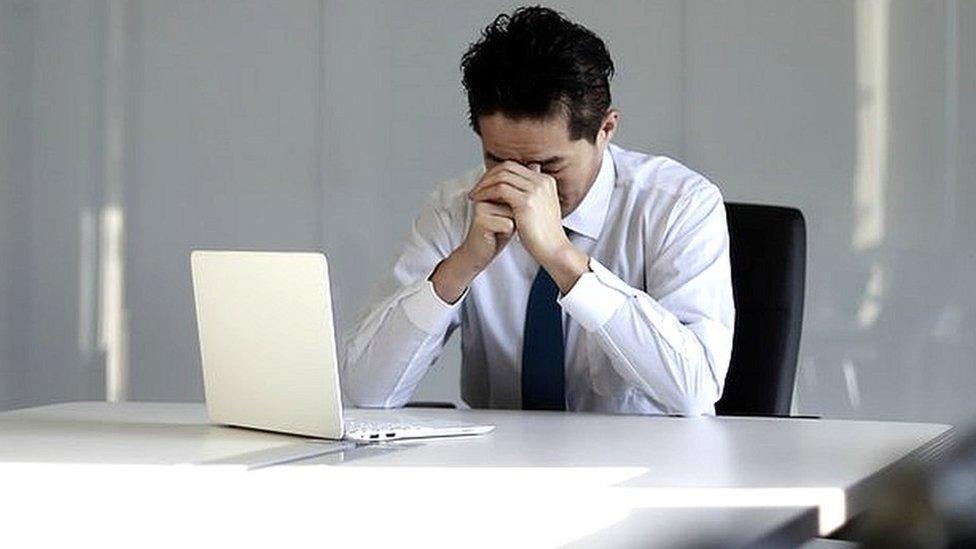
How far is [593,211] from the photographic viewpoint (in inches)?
103

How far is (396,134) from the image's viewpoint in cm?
457

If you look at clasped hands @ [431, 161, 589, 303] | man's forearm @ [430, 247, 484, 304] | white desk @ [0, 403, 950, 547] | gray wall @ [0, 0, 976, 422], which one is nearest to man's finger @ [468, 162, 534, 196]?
clasped hands @ [431, 161, 589, 303]

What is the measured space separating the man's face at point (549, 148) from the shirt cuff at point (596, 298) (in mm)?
292

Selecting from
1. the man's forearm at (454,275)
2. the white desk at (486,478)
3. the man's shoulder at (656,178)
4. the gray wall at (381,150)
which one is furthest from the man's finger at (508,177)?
the gray wall at (381,150)

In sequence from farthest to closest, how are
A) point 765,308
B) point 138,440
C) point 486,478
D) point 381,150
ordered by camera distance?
point 381,150, point 765,308, point 138,440, point 486,478

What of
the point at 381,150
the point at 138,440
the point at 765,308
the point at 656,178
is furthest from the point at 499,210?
the point at 381,150

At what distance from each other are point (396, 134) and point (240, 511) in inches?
134

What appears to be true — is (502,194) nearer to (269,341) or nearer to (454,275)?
(454,275)

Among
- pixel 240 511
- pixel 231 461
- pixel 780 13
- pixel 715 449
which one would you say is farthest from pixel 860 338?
pixel 240 511

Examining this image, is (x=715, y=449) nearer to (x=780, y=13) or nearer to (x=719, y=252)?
(x=719, y=252)

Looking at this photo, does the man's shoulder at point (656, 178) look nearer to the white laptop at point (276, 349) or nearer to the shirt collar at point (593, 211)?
the shirt collar at point (593, 211)

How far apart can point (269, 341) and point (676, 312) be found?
78 centimetres

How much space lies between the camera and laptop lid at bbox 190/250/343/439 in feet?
6.13

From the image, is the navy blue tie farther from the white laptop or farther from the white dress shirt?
the white laptop
